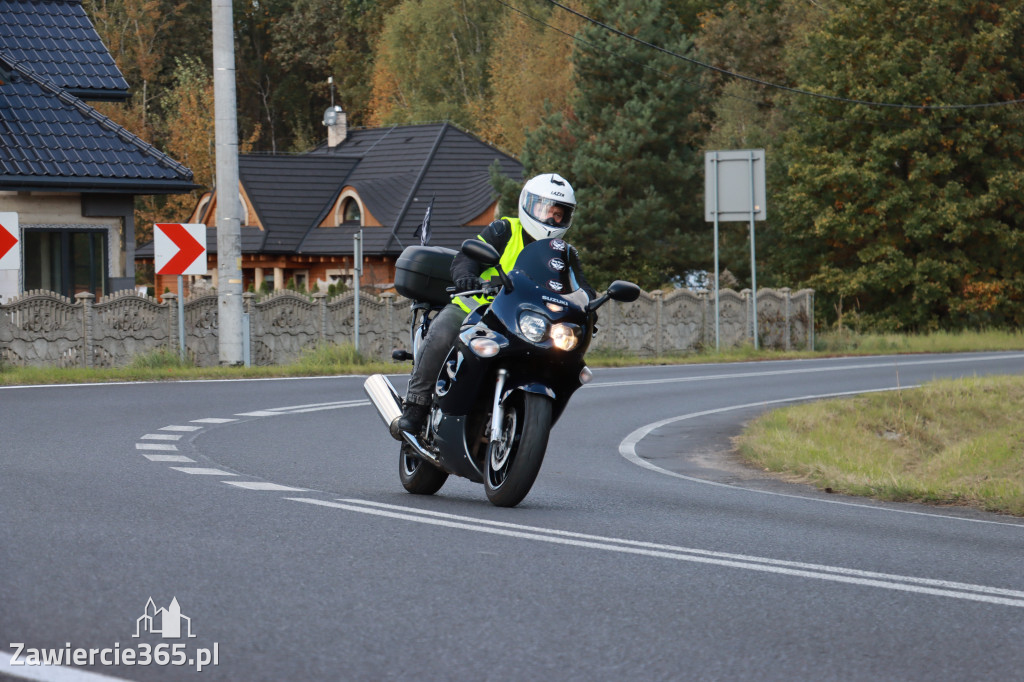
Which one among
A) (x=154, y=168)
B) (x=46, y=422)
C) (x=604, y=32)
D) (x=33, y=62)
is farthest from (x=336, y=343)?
(x=604, y=32)

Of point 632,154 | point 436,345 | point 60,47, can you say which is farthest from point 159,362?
point 632,154

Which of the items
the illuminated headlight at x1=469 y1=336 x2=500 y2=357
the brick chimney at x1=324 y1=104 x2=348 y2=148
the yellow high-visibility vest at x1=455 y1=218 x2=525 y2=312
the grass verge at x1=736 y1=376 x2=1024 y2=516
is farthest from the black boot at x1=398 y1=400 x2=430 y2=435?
the brick chimney at x1=324 y1=104 x2=348 y2=148

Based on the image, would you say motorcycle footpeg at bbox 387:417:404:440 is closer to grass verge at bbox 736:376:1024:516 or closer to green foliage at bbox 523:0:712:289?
grass verge at bbox 736:376:1024:516

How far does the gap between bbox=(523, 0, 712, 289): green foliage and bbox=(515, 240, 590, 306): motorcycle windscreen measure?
40.1 meters

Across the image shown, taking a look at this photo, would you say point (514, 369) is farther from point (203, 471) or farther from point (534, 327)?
point (203, 471)

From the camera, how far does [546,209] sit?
880 centimetres

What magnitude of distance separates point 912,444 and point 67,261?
17.2 metres

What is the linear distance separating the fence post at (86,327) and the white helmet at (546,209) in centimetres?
1856

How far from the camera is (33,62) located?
32.3 meters

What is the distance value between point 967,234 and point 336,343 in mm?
25189

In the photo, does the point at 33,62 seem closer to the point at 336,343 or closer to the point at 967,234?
the point at 336,343

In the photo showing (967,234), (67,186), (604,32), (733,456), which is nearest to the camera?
(733,456)

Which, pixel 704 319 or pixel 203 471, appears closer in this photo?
pixel 203 471

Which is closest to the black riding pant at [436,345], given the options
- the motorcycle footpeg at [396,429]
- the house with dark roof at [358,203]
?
the motorcycle footpeg at [396,429]
